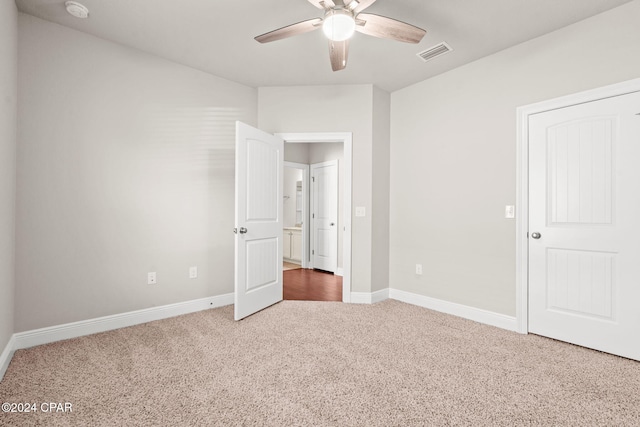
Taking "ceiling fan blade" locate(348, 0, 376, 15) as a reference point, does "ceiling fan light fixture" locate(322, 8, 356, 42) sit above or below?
below

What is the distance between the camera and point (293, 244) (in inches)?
272

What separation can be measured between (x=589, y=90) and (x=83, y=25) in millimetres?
4199

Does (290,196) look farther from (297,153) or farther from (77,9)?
(77,9)

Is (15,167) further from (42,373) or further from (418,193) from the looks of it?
(418,193)

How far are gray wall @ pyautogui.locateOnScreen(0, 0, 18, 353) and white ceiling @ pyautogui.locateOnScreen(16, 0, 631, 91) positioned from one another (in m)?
0.37

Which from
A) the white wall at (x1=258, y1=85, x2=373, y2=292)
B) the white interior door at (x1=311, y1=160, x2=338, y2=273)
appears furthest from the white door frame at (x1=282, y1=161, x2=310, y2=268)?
the white wall at (x1=258, y1=85, x2=373, y2=292)

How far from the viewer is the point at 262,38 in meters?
2.30

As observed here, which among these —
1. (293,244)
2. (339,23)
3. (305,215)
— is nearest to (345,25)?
(339,23)

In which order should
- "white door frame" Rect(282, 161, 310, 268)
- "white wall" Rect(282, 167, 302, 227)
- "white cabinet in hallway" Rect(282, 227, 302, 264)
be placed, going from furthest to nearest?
"white wall" Rect(282, 167, 302, 227)
"white cabinet in hallway" Rect(282, 227, 302, 264)
"white door frame" Rect(282, 161, 310, 268)

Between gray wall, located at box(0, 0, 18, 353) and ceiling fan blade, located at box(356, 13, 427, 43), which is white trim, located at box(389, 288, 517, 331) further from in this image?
gray wall, located at box(0, 0, 18, 353)

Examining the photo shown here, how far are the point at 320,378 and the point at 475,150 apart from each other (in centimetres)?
267

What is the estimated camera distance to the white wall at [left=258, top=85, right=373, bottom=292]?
3.81 meters

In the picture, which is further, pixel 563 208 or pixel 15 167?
pixel 563 208

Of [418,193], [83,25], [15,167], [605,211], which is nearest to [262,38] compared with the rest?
[83,25]
